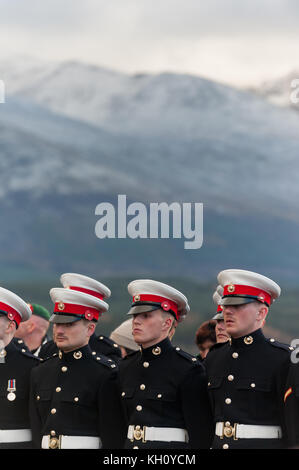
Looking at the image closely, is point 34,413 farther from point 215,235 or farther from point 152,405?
point 215,235

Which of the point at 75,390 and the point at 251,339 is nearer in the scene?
the point at 251,339

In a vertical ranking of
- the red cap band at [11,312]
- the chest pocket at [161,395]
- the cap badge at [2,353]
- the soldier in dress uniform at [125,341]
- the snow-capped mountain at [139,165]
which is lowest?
the chest pocket at [161,395]

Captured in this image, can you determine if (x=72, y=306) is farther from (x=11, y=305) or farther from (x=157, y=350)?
(x=157, y=350)

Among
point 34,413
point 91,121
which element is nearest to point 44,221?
point 91,121

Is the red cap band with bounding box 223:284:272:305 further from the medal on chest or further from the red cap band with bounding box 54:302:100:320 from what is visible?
the medal on chest

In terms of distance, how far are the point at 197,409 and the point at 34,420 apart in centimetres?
128

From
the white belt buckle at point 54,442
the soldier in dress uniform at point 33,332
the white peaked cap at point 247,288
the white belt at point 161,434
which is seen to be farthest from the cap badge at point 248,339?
the soldier in dress uniform at point 33,332

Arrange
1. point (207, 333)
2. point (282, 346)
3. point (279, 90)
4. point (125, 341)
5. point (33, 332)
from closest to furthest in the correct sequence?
1. point (282, 346)
2. point (207, 333)
3. point (125, 341)
4. point (33, 332)
5. point (279, 90)

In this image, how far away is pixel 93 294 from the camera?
7992mm

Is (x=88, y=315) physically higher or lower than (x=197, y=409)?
higher

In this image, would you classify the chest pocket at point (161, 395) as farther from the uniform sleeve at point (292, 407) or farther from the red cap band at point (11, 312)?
the red cap band at point (11, 312)

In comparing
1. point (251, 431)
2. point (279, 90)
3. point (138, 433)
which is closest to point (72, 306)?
point (138, 433)

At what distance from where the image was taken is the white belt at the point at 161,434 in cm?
662

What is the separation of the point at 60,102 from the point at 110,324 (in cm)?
1338
